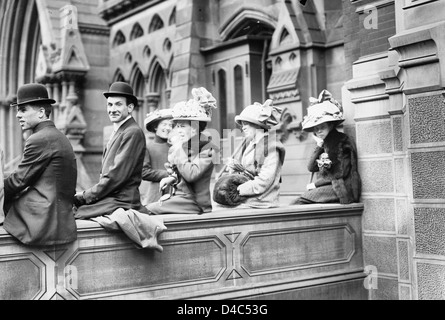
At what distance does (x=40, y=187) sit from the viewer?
5.92 meters

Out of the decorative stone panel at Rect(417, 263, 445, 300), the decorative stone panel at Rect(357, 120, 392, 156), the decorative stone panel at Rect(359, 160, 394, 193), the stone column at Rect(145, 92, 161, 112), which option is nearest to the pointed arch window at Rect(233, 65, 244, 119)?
the stone column at Rect(145, 92, 161, 112)

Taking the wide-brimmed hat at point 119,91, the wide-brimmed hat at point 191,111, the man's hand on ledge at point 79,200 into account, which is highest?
the wide-brimmed hat at point 119,91

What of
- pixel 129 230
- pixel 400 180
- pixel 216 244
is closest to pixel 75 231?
pixel 129 230

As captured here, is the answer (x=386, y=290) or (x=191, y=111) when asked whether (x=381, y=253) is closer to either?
(x=386, y=290)

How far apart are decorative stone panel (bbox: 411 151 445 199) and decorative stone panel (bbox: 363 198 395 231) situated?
3.92 ft

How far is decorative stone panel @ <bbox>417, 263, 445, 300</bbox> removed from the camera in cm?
667

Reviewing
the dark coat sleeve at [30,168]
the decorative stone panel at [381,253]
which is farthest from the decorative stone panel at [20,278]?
the decorative stone panel at [381,253]

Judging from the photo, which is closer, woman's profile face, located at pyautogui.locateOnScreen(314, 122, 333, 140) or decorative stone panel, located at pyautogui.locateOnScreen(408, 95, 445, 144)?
decorative stone panel, located at pyautogui.locateOnScreen(408, 95, 445, 144)

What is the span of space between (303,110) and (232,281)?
5.48m

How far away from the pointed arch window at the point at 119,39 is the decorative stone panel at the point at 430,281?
1435 centimetres

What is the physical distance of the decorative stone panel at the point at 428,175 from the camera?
6.73 m

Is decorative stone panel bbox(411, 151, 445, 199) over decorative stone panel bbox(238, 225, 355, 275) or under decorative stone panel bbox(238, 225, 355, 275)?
over

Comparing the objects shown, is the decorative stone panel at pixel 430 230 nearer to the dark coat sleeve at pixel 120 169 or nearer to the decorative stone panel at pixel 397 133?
the decorative stone panel at pixel 397 133

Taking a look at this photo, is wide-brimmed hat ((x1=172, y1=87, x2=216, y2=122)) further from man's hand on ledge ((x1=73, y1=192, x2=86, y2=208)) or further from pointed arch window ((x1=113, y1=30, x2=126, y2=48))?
pointed arch window ((x1=113, y1=30, x2=126, y2=48))
